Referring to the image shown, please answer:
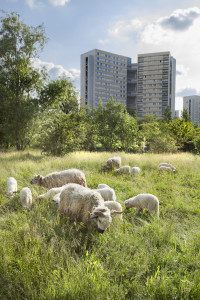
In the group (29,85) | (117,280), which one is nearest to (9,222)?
(117,280)

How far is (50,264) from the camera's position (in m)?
3.01

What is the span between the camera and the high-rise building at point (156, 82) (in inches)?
3939

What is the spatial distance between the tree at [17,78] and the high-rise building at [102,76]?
76.9 meters

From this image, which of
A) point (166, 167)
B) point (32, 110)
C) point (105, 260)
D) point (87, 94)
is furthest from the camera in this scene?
point (87, 94)

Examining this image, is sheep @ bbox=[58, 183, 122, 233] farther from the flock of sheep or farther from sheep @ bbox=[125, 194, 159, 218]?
sheep @ bbox=[125, 194, 159, 218]

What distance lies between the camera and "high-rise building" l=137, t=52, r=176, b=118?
10006 centimetres

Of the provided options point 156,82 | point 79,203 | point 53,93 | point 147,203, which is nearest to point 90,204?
point 79,203

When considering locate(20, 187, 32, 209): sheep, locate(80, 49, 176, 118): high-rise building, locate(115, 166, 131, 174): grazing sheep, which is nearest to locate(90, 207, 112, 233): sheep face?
locate(20, 187, 32, 209): sheep

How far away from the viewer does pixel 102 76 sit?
103250mm

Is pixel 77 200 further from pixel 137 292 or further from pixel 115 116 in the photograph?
pixel 115 116

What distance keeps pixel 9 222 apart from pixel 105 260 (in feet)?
8.46

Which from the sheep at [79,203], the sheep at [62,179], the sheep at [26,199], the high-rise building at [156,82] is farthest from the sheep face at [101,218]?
the high-rise building at [156,82]

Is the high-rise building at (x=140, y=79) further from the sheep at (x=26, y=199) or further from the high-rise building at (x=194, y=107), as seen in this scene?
the sheep at (x=26, y=199)

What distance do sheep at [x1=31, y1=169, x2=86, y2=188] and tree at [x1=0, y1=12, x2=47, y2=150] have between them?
13.8 meters
